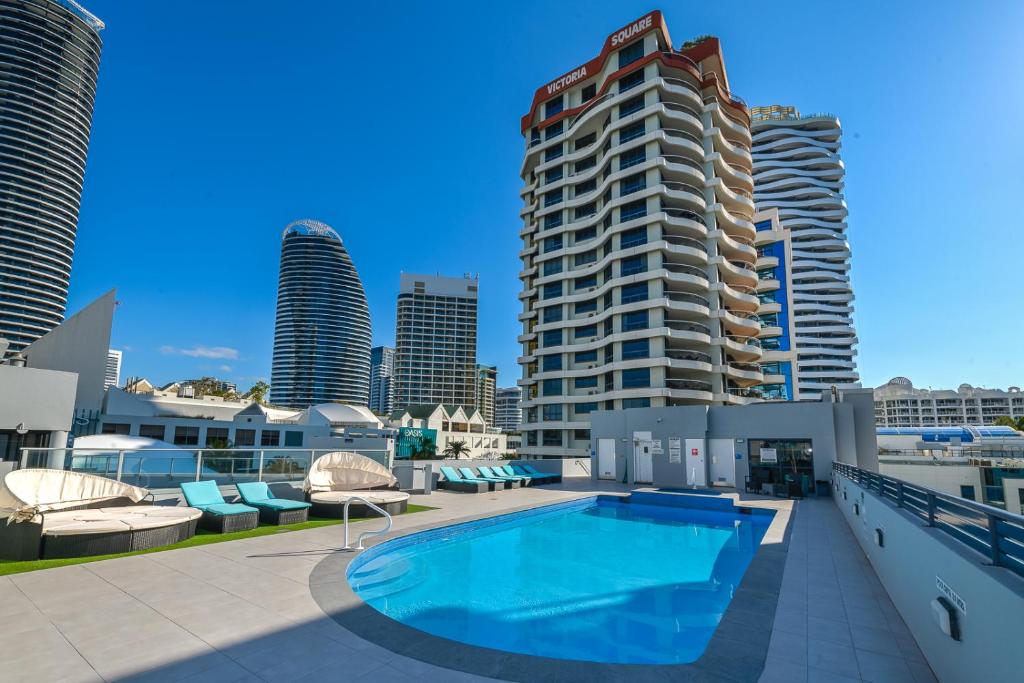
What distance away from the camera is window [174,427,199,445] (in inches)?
1742

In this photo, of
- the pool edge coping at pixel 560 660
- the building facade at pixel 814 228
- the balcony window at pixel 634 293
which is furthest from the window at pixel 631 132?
the building facade at pixel 814 228

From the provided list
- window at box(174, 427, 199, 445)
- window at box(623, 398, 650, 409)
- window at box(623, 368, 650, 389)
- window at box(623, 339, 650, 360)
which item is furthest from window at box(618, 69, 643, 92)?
window at box(174, 427, 199, 445)

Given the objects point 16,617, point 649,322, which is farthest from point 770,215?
point 16,617

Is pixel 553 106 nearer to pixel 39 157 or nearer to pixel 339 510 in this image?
pixel 339 510

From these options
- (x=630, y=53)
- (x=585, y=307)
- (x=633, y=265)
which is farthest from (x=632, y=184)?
(x=630, y=53)

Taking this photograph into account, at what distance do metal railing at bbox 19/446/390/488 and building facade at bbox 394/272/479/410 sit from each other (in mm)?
116658

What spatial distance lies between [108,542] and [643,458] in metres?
21.3

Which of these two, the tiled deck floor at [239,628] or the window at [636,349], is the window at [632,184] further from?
the tiled deck floor at [239,628]

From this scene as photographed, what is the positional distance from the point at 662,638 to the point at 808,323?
9675 cm

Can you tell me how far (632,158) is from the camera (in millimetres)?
45938

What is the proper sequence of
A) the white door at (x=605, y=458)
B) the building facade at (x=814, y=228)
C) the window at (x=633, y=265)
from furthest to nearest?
the building facade at (x=814, y=228), the window at (x=633, y=265), the white door at (x=605, y=458)

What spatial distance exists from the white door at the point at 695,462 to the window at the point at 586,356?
23.6m

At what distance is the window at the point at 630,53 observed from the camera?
154 feet

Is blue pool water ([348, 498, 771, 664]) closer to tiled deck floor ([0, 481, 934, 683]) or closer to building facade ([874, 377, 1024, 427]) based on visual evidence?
tiled deck floor ([0, 481, 934, 683])
